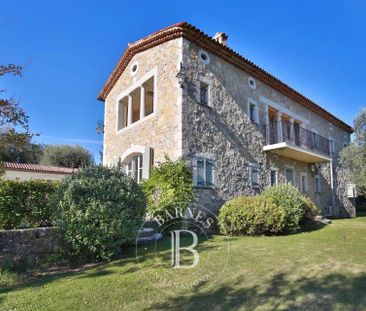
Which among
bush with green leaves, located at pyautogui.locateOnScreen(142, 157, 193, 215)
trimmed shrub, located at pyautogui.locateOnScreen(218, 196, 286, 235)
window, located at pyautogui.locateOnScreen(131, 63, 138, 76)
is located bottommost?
trimmed shrub, located at pyautogui.locateOnScreen(218, 196, 286, 235)

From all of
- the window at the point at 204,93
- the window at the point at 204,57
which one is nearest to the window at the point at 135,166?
the window at the point at 204,93

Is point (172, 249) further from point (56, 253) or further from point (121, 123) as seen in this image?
point (121, 123)

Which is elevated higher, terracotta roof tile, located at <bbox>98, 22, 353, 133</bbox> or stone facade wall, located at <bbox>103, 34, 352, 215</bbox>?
terracotta roof tile, located at <bbox>98, 22, 353, 133</bbox>

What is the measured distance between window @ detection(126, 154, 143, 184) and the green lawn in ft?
23.1

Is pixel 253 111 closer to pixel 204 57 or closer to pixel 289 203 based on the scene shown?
pixel 204 57

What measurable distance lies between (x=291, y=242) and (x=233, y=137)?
230 inches

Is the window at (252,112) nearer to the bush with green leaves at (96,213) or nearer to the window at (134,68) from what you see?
the window at (134,68)

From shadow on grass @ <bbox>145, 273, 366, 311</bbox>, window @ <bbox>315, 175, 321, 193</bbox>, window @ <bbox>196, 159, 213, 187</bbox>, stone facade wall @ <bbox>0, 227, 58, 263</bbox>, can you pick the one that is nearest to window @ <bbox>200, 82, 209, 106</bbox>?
window @ <bbox>196, 159, 213, 187</bbox>

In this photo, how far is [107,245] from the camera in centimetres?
683

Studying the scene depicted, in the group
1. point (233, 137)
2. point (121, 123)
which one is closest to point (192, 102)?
point (233, 137)

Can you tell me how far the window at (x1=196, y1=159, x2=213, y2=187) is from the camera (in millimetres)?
11343

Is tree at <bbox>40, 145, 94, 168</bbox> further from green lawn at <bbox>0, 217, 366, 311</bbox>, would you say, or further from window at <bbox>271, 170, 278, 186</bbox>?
green lawn at <bbox>0, 217, 366, 311</bbox>

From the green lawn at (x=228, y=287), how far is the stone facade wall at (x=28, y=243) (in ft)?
3.62

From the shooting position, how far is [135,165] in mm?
14336
